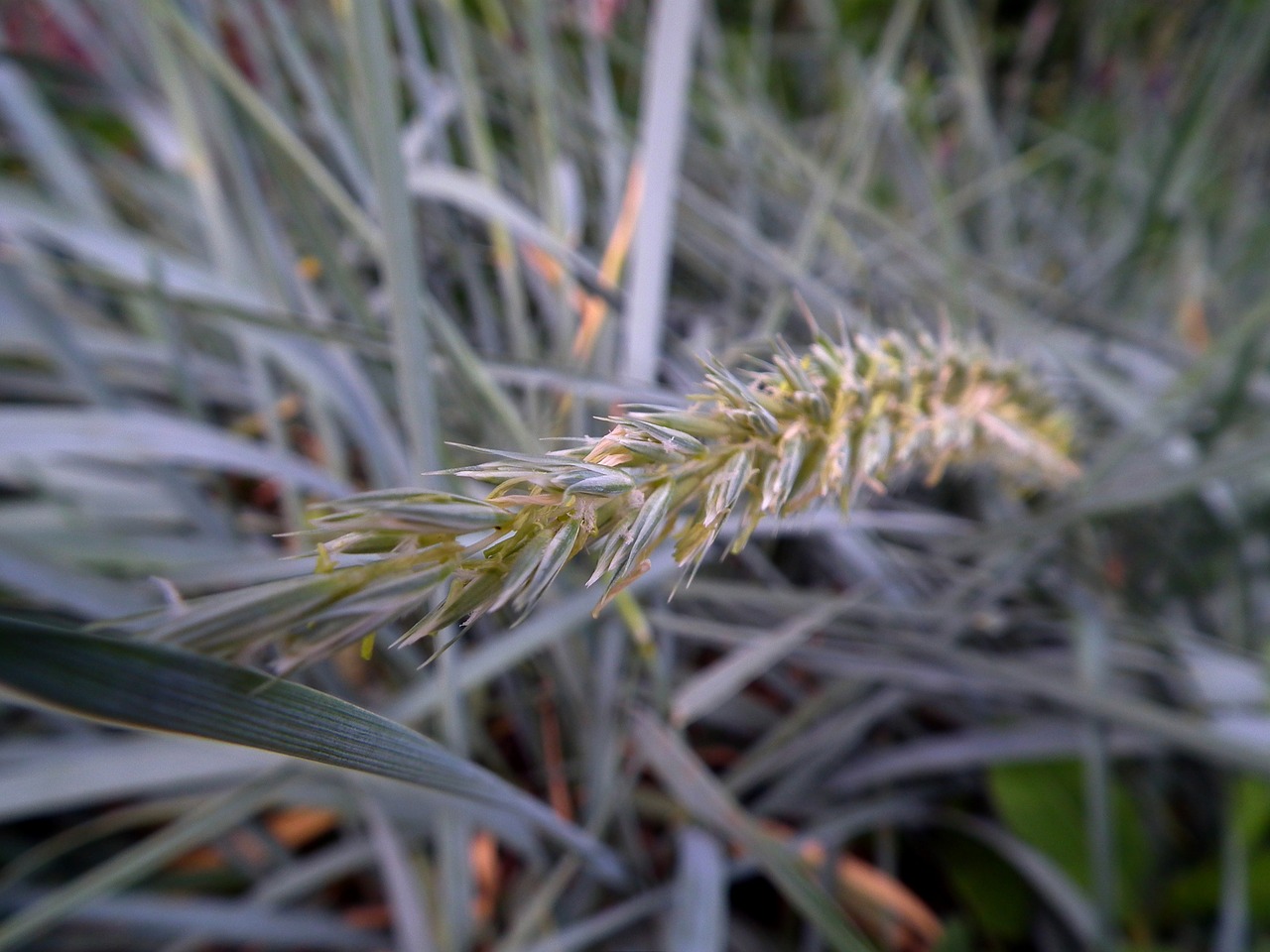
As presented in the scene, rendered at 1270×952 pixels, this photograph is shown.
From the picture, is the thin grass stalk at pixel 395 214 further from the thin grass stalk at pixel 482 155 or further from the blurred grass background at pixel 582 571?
the thin grass stalk at pixel 482 155

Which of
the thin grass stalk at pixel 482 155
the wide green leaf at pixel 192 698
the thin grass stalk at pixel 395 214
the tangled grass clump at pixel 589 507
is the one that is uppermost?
the thin grass stalk at pixel 482 155

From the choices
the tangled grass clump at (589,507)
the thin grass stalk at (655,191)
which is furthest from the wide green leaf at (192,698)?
the thin grass stalk at (655,191)

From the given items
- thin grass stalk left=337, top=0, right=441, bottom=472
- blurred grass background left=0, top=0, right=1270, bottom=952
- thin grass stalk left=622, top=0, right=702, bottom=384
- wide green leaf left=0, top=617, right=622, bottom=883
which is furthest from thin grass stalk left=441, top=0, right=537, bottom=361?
wide green leaf left=0, top=617, right=622, bottom=883

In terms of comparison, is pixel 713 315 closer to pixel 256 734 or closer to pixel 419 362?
pixel 419 362

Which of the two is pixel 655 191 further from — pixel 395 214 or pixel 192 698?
pixel 192 698

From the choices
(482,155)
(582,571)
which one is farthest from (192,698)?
(482,155)
